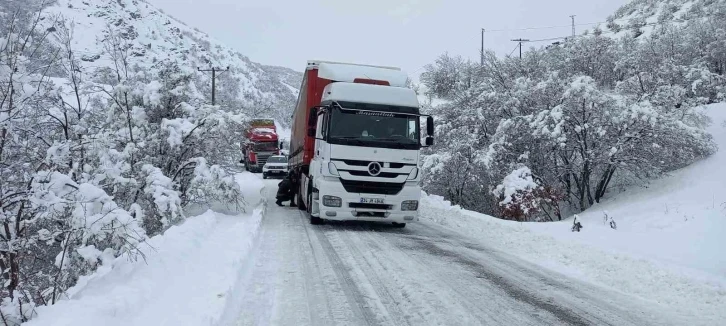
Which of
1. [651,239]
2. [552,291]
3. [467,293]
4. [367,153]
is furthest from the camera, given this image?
[367,153]

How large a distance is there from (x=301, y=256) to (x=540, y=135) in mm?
11219

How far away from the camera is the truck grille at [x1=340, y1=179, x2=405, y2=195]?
11.5 m

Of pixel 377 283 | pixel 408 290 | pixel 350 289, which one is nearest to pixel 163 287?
pixel 350 289

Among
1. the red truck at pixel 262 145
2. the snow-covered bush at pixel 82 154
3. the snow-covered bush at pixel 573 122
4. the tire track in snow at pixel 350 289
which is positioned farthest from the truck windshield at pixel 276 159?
the tire track in snow at pixel 350 289

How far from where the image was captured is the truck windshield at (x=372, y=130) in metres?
11.4

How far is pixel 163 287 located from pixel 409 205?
22.8 feet

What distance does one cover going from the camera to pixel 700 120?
17875 millimetres

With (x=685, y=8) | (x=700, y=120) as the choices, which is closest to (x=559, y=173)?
(x=700, y=120)

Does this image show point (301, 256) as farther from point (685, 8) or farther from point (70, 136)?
point (685, 8)

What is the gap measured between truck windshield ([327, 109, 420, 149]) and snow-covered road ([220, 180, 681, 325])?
242 cm

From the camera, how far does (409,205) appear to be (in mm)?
11844

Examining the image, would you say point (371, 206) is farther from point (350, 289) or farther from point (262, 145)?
point (262, 145)

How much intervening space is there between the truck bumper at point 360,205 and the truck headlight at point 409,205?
0.07m

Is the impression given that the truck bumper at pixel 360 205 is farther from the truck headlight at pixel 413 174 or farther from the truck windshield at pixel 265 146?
the truck windshield at pixel 265 146
